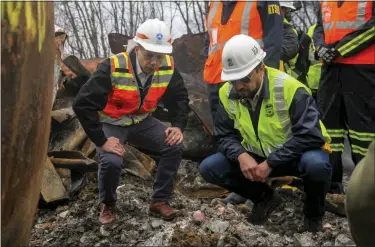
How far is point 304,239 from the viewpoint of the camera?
3338mm

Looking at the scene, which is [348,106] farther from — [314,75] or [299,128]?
[314,75]

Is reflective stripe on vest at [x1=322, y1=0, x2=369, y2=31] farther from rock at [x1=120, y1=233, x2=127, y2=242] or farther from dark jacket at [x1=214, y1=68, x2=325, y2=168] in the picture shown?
rock at [x1=120, y1=233, x2=127, y2=242]

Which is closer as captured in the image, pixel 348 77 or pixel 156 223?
pixel 156 223

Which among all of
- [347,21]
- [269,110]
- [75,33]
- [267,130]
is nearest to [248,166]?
[267,130]

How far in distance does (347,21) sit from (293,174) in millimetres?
1496

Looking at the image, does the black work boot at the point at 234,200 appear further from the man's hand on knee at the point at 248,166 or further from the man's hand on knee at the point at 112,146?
the man's hand on knee at the point at 112,146

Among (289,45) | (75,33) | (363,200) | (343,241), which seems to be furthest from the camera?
(75,33)

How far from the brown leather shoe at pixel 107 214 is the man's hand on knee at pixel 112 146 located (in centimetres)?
40

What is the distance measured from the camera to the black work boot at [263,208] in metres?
3.83

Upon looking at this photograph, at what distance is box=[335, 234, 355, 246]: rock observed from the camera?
125 inches

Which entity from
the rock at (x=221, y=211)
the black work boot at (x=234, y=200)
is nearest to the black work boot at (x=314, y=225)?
the rock at (x=221, y=211)

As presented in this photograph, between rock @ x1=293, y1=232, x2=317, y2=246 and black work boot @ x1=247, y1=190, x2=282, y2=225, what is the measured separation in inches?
17.4

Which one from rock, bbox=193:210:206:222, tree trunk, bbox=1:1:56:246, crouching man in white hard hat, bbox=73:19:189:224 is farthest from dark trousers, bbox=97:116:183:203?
tree trunk, bbox=1:1:56:246

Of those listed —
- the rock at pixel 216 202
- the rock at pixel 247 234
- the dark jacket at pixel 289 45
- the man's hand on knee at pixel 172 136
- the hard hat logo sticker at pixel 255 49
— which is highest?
the hard hat logo sticker at pixel 255 49
